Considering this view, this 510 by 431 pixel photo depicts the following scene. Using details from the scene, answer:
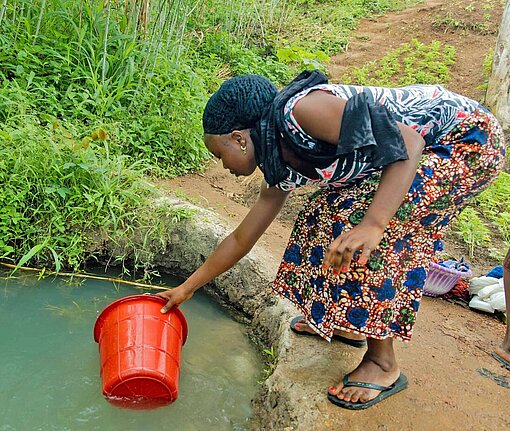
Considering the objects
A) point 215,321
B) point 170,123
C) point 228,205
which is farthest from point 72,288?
point 170,123

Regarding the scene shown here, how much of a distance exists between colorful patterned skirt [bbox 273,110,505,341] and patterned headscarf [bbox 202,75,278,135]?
1.54 feet

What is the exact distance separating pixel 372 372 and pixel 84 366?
1.23 meters

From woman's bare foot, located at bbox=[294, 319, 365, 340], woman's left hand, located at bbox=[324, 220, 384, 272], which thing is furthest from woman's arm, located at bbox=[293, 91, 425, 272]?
woman's bare foot, located at bbox=[294, 319, 365, 340]

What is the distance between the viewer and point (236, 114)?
1.98 metres

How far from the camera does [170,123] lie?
464 centimetres

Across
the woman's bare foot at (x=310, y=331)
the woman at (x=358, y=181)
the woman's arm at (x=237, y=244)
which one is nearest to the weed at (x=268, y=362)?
the woman's bare foot at (x=310, y=331)

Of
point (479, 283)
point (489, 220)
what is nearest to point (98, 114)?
point (479, 283)

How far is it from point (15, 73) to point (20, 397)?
104 inches

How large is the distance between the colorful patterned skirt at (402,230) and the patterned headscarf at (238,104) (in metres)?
0.47

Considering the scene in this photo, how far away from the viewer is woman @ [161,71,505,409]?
6.20ft

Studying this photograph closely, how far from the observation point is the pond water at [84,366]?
7.54 ft

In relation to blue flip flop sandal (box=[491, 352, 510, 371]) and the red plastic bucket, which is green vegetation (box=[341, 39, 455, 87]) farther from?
the red plastic bucket

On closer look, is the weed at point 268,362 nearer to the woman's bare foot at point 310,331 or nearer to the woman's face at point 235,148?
the woman's bare foot at point 310,331

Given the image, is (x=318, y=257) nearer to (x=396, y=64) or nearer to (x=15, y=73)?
(x=15, y=73)
